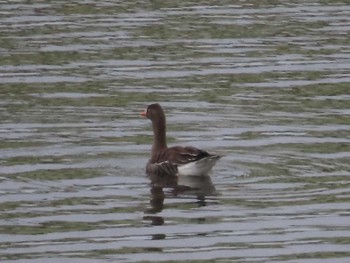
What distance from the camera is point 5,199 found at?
17.5 meters

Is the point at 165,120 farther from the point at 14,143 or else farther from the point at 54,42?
the point at 54,42

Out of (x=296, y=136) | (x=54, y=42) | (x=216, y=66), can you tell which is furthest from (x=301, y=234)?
(x=54, y=42)

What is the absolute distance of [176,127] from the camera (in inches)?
849

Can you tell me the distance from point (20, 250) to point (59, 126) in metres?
6.00

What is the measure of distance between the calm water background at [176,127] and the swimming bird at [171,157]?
188 mm

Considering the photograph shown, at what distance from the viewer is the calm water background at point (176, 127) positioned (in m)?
15.9

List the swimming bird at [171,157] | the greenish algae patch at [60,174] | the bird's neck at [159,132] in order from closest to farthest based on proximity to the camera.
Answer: the greenish algae patch at [60,174] < the swimming bird at [171,157] < the bird's neck at [159,132]

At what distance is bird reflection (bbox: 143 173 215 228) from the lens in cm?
1750

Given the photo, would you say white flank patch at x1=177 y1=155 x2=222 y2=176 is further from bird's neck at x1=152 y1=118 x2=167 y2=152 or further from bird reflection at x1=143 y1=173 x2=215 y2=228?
bird's neck at x1=152 y1=118 x2=167 y2=152

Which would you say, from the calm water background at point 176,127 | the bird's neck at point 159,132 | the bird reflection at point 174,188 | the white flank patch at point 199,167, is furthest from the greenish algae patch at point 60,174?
the bird's neck at point 159,132

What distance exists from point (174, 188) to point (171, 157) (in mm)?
884

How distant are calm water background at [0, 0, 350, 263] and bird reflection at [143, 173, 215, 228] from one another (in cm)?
4

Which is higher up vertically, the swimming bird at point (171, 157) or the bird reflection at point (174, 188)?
the swimming bird at point (171, 157)

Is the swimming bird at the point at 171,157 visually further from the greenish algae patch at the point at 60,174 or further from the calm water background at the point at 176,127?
the greenish algae patch at the point at 60,174
